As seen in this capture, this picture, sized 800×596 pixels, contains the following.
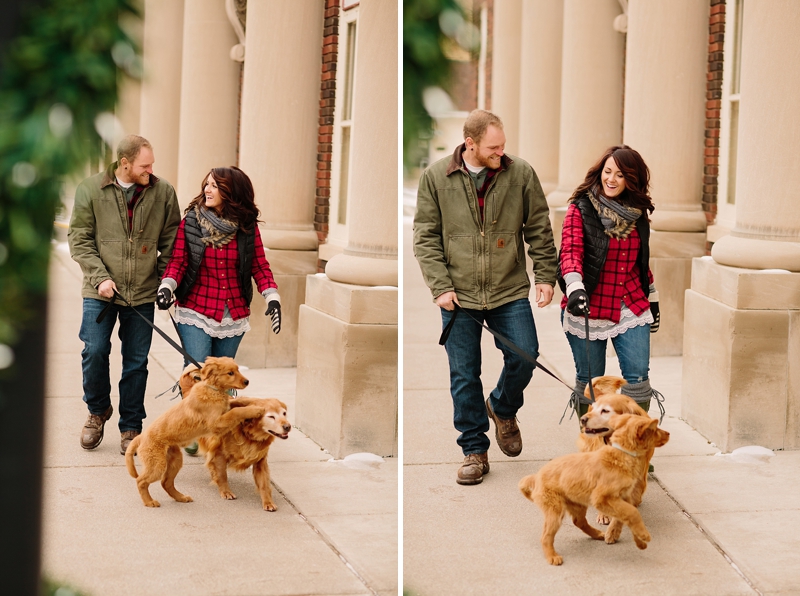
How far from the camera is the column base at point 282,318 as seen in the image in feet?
29.0

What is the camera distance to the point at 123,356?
614cm

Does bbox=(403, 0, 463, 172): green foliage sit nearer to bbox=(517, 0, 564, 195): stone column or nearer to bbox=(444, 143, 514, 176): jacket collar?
bbox=(444, 143, 514, 176): jacket collar

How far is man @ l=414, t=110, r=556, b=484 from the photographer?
5301 millimetres

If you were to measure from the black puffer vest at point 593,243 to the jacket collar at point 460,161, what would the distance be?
397 millimetres

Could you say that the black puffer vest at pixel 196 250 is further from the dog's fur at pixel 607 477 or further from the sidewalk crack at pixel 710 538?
the sidewalk crack at pixel 710 538

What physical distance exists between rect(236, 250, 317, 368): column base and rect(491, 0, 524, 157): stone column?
745 cm

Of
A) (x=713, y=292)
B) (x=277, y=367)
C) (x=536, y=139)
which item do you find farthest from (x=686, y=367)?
(x=536, y=139)

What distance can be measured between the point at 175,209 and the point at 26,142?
4352 mm

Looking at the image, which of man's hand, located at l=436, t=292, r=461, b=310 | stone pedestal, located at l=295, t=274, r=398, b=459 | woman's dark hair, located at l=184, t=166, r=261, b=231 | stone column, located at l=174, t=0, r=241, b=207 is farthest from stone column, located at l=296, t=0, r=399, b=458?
stone column, located at l=174, t=0, r=241, b=207

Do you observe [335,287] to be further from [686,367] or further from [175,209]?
[686,367]

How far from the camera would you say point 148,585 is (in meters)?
4.37

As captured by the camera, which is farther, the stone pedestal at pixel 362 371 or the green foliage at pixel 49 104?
the stone pedestal at pixel 362 371

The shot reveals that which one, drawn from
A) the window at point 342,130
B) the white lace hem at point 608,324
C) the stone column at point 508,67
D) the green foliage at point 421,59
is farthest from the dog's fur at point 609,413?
the stone column at point 508,67

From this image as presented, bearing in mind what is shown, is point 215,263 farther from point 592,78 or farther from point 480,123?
point 592,78
